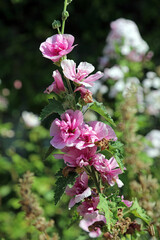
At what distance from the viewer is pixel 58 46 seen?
0.81 metres

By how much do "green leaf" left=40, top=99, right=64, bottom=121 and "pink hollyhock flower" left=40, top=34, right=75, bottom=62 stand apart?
0.34ft

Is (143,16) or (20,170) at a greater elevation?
(20,170)

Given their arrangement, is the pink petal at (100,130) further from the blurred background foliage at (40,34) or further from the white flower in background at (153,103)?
the blurred background foliage at (40,34)

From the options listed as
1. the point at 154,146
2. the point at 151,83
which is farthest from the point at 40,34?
the point at 154,146

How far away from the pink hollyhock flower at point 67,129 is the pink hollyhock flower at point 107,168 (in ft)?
0.28

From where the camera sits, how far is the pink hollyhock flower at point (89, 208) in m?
0.83

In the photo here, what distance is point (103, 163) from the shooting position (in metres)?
0.82

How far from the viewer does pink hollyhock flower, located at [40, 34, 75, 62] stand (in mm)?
809

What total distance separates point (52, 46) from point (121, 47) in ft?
5.82

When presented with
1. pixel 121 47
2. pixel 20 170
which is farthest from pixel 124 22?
pixel 20 170

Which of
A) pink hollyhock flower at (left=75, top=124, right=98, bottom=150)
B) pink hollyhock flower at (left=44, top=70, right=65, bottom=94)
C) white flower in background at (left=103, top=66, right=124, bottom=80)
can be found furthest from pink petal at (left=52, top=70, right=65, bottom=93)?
white flower in background at (left=103, top=66, right=124, bottom=80)

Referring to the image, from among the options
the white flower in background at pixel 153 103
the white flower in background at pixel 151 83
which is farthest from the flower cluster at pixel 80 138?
the white flower in background at pixel 151 83

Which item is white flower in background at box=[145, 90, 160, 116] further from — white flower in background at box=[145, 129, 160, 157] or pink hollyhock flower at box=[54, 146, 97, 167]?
pink hollyhock flower at box=[54, 146, 97, 167]

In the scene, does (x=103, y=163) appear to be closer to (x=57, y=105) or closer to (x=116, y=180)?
(x=116, y=180)
